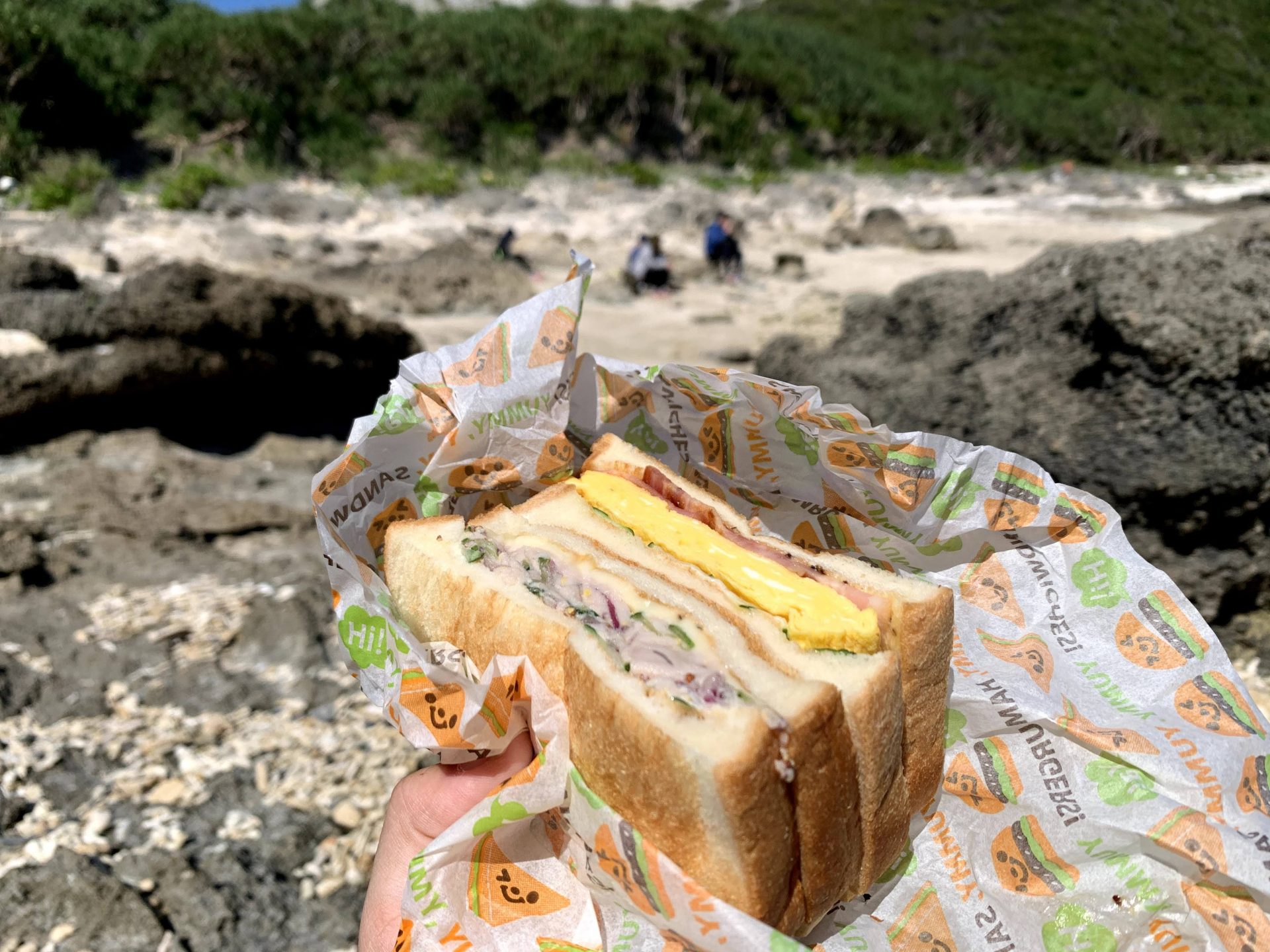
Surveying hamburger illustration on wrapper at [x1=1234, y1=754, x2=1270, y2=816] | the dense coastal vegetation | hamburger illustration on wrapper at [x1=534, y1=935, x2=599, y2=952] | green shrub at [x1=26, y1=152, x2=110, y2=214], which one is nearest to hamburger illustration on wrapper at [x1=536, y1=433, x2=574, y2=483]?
hamburger illustration on wrapper at [x1=534, y1=935, x2=599, y2=952]

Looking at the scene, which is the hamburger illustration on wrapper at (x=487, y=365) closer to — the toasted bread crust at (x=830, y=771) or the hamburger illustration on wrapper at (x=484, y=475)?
the hamburger illustration on wrapper at (x=484, y=475)

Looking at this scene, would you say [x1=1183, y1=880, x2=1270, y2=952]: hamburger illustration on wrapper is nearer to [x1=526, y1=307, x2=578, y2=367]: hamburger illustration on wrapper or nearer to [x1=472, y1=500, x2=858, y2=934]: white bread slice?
→ [x1=472, y1=500, x2=858, y2=934]: white bread slice

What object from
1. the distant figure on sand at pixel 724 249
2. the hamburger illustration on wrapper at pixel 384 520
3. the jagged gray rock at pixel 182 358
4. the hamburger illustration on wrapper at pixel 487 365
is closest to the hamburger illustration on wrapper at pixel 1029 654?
the hamburger illustration on wrapper at pixel 487 365

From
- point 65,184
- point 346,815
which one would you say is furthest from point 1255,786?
point 65,184

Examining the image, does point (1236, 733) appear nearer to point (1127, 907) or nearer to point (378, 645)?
point (1127, 907)

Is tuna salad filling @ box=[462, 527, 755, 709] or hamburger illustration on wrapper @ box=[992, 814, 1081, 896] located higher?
tuna salad filling @ box=[462, 527, 755, 709]

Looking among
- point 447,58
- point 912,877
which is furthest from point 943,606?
point 447,58
